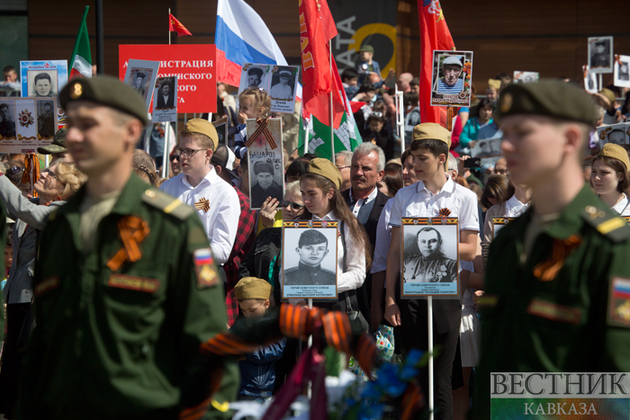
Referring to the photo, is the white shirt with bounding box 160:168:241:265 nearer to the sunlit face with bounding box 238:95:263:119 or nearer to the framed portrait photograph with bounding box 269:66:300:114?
the sunlit face with bounding box 238:95:263:119

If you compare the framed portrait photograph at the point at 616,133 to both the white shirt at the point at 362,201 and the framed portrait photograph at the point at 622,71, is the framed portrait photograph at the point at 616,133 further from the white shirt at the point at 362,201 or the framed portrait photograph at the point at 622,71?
the framed portrait photograph at the point at 622,71

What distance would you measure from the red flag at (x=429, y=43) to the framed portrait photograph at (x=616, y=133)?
66.3 inches

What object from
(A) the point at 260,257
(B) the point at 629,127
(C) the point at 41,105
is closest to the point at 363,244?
(A) the point at 260,257

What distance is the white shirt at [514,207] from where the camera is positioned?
5.35 meters

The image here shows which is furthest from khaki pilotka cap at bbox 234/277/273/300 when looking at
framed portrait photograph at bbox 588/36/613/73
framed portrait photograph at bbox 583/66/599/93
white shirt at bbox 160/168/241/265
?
framed portrait photograph at bbox 583/66/599/93

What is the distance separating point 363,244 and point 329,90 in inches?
123

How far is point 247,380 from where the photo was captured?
509 centimetres

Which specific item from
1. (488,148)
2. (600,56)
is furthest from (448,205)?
(600,56)

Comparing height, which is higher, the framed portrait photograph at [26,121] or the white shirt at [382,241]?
the framed portrait photograph at [26,121]

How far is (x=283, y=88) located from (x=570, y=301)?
634cm

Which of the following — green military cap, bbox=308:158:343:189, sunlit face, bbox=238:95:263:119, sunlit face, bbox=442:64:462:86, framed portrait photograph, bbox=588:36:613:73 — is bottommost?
green military cap, bbox=308:158:343:189

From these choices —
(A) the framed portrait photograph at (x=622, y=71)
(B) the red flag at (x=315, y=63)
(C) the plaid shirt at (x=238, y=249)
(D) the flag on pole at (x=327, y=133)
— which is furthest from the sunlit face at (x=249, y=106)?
(A) the framed portrait photograph at (x=622, y=71)

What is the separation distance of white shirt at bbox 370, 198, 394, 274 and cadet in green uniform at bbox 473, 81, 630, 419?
2932 millimetres

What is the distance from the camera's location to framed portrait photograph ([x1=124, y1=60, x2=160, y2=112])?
7.63 metres
